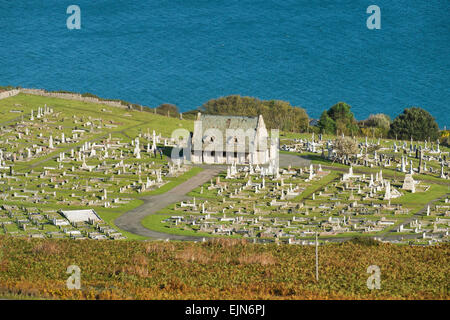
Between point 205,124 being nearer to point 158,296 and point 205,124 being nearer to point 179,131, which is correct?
point 179,131

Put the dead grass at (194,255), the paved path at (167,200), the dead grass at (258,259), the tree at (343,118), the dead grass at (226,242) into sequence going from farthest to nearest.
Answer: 1. the tree at (343,118)
2. the paved path at (167,200)
3. the dead grass at (226,242)
4. the dead grass at (194,255)
5. the dead grass at (258,259)

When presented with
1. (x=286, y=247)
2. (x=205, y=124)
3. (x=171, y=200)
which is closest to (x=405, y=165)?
(x=205, y=124)

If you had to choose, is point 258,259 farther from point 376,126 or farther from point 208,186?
point 376,126

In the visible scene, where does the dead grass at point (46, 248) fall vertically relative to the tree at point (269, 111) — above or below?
below

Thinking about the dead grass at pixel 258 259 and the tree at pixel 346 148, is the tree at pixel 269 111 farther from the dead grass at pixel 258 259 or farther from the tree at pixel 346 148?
the dead grass at pixel 258 259

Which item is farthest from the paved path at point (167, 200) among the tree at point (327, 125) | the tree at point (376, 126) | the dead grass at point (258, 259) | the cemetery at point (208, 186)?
the tree at point (376, 126)

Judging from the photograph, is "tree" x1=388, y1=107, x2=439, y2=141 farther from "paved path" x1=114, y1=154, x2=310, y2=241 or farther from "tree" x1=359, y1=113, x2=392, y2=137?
"paved path" x1=114, y1=154, x2=310, y2=241

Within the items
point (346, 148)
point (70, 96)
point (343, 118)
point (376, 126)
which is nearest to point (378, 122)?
point (376, 126)
